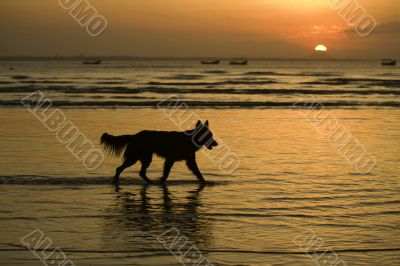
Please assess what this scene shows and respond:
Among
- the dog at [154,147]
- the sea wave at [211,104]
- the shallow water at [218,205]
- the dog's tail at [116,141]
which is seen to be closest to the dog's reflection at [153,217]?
the shallow water at [218,205]

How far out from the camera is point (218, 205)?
10.5 metres

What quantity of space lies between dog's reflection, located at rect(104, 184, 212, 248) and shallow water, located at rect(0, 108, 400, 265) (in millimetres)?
14

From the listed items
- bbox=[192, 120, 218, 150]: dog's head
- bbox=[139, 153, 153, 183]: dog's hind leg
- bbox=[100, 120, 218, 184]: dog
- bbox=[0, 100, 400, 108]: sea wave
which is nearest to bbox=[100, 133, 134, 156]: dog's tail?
bbox=[100, 120, 218, 184]: dog

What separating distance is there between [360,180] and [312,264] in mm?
5647

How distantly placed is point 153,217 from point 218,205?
1.29m

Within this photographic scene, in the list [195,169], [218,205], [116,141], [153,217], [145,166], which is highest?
[116,141]

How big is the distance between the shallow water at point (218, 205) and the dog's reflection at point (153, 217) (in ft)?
0.05

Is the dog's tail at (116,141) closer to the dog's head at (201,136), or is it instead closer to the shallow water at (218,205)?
the shallow water at (218,205)

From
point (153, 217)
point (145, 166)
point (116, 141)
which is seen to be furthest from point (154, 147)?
point (153, 217)

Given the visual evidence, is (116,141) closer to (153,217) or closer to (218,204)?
(218,204)

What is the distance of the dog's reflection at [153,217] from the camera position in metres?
8.38

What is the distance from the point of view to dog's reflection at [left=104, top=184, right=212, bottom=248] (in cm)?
838

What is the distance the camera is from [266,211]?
32.9ft

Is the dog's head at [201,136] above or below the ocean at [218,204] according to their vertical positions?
above
